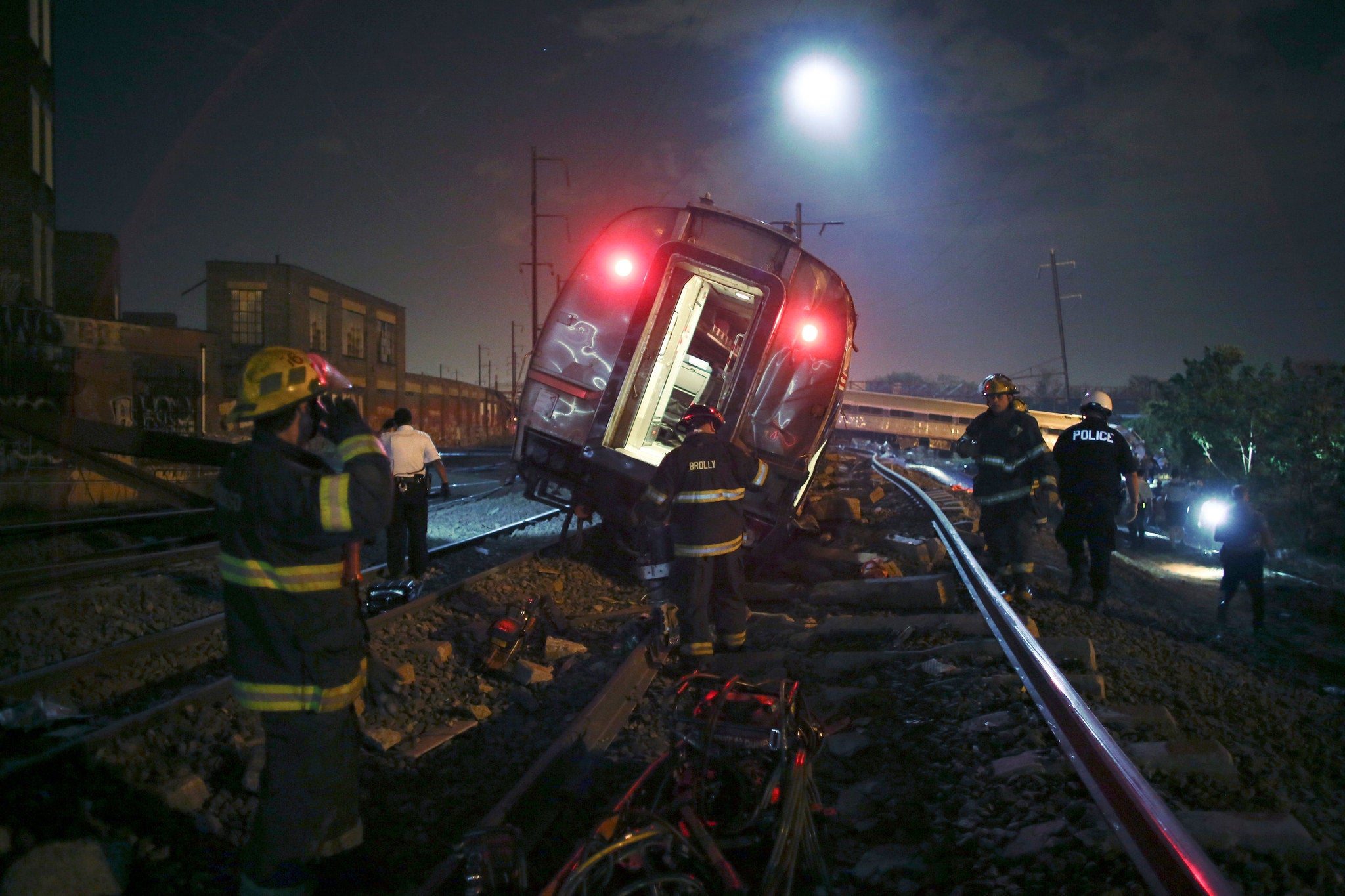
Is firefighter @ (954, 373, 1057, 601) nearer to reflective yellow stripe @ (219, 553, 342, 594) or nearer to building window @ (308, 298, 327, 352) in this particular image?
reflective yellow stripe @ (219, 553, 342, 594)

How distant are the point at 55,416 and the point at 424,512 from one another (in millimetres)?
2928

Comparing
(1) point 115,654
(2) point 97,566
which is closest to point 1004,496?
(1) point 115,654

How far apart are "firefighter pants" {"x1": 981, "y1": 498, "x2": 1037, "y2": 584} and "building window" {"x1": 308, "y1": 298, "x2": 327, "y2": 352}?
3458 cm

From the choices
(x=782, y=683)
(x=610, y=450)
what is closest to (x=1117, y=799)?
(x=782, y=683)

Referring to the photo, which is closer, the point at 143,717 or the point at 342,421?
the point at 342,421

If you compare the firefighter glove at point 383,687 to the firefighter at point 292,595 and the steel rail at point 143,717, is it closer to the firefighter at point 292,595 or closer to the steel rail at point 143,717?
the steel rail at point 143,717

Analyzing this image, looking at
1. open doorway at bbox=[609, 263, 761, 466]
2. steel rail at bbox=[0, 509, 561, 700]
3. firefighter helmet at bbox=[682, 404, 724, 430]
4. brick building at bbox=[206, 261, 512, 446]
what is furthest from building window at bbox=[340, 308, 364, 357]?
firefighter helmet at bbox=[682, 404, 724, 430]

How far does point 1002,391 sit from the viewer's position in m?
6.09

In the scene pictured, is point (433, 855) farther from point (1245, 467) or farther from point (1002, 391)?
point (1245, 467)

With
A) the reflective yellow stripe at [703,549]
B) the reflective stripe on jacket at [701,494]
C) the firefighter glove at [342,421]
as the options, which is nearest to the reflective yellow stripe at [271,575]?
the firefighter glove at [342,421]

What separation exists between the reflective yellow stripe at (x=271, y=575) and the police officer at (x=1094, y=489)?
221 inches

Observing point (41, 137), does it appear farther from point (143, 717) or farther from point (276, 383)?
point (276, 383)

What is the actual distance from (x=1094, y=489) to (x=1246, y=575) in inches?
185

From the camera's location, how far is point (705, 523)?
4.75m
